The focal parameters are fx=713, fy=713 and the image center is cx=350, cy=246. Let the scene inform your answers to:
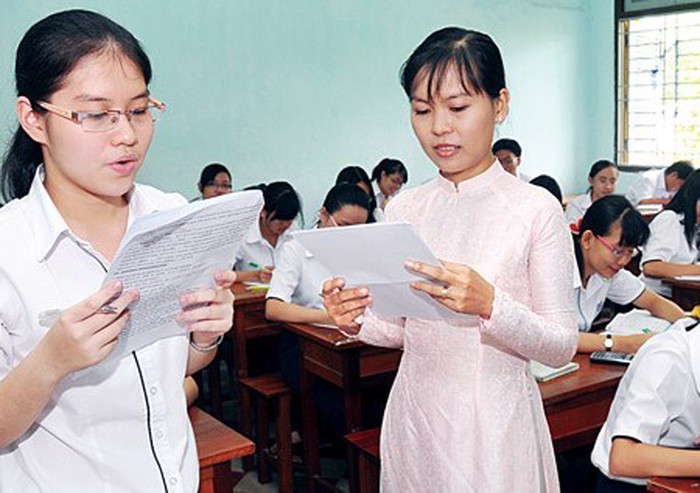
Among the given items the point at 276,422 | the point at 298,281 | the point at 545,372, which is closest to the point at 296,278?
the point at 298,281

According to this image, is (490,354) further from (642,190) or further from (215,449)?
(642,190)

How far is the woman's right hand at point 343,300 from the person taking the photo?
122 cm

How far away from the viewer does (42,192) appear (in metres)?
0.96

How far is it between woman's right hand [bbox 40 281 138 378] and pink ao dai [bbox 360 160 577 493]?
25.3 inches

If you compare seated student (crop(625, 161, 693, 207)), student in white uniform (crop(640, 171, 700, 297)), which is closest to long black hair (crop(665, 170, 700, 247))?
student in white uniform (crop(640, 171, 700, 297))

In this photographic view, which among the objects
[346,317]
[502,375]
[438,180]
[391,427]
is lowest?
[391,427]

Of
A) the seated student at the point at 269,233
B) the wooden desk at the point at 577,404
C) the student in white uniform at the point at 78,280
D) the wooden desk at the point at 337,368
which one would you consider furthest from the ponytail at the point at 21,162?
the seated student at the point at 269,233

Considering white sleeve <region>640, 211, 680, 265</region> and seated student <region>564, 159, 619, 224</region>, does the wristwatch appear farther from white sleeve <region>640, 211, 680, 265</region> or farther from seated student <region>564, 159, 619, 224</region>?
seated student <region>564, 159, 619, 224</region>

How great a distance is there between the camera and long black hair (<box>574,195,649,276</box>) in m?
2.52

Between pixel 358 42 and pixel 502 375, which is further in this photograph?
pixel 358 42

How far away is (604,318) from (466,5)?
479 cm

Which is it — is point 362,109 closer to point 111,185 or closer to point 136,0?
point 136,0

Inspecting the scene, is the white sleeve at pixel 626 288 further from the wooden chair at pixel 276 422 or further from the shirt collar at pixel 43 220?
the shirt collar at pixel 43 220

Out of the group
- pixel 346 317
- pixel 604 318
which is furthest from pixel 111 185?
pixel 604 318
